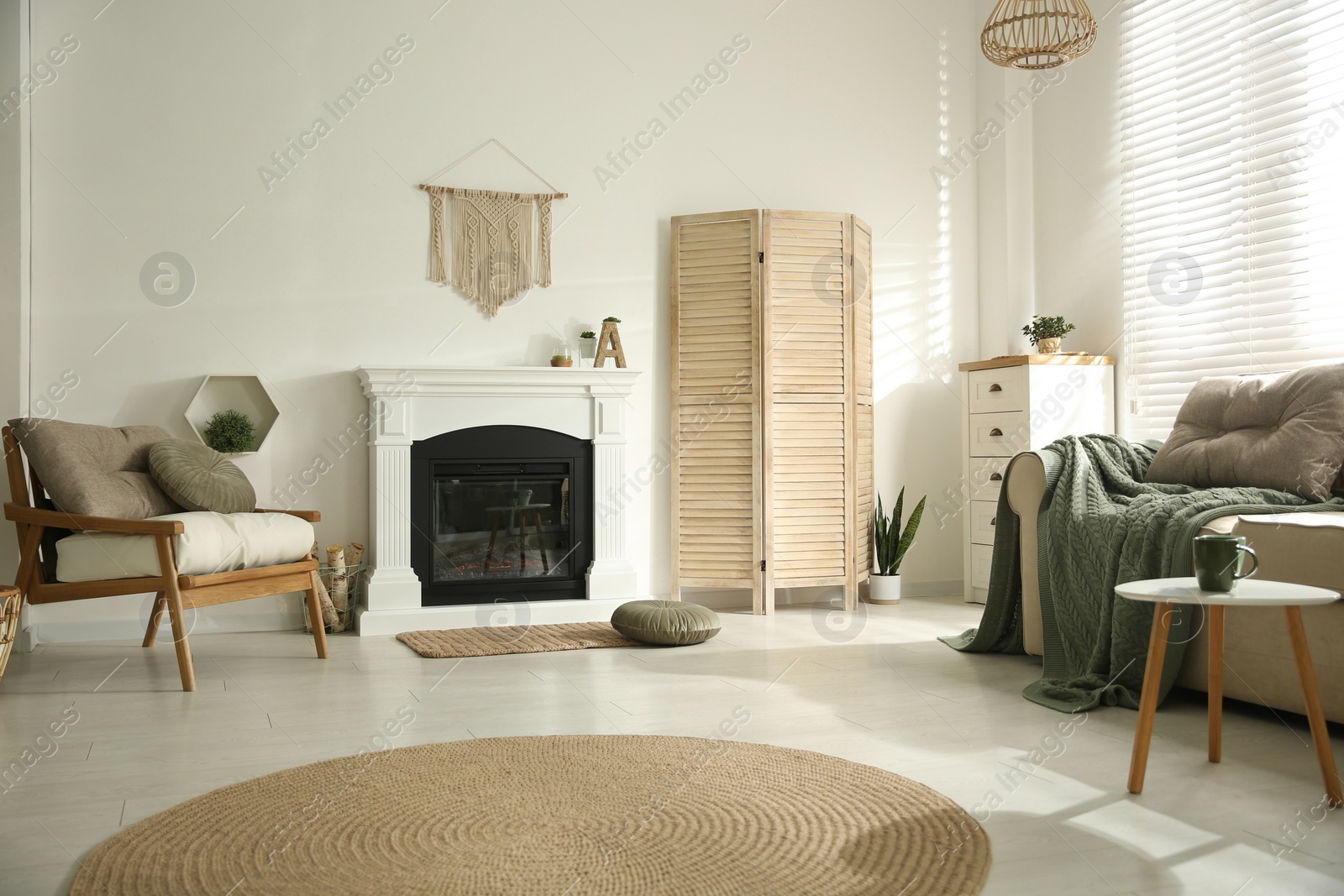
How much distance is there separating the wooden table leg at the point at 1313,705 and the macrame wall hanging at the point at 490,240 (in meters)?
3.50

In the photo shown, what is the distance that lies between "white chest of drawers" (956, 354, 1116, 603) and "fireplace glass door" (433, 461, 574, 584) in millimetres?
2002

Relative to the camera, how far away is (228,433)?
4160 millimetres

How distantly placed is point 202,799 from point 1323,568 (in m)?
2.71

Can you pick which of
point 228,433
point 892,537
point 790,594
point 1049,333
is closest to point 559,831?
point 228,433

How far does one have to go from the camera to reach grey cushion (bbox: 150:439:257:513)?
3584 mm

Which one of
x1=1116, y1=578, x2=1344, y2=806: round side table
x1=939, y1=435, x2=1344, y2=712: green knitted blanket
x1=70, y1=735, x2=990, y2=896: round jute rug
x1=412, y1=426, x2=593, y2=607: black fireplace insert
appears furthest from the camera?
x1=412, y1=426, x2=593, y2=607: black fireplace insert

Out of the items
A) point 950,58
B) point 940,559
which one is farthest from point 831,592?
point 950,58

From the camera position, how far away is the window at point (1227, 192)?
3.77 m

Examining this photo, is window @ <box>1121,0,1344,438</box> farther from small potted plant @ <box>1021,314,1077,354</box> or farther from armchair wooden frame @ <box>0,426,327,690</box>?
armchair wooden frame @ <box>0,426,327,690</box>

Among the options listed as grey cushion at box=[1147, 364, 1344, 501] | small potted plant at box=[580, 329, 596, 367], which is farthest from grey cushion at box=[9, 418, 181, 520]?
Answer: grey cushion at box=[1147, 364, 1344, 501]

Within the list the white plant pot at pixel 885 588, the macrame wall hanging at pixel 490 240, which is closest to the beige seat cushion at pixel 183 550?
the macrame wall hanging at pixel 490 240

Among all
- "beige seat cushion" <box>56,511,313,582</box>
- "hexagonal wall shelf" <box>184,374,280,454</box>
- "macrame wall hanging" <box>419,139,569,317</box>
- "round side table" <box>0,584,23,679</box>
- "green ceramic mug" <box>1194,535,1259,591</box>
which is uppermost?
"macrame wall hanging" <box>419,139,569,317</box>

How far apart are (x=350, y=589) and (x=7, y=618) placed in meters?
1.46

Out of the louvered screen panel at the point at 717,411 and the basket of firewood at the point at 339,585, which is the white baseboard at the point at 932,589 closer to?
the louvered screen panel at the point at 717,411
